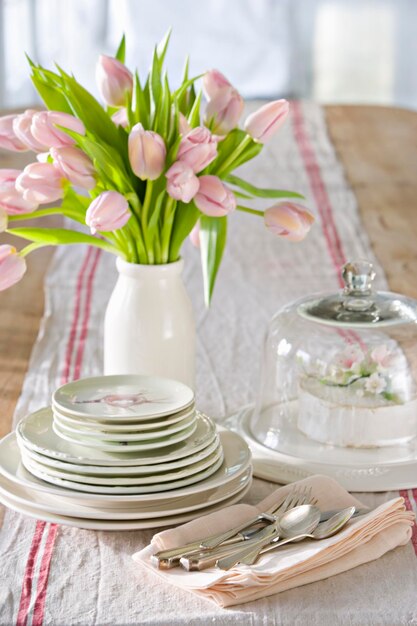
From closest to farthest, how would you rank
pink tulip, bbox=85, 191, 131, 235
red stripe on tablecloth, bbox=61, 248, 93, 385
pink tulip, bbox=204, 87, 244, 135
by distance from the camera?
pink tulip, bbox=85, 191, 131, 235
pink tulip, bbox=204, 87, 244, 135
red stripe on tablecloth, bbox=61, 248, 93, 385

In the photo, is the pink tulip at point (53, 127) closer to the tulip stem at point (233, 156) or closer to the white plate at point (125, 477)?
the tulip stem at point (233, 156)

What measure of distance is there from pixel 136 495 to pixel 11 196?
0.33 metres

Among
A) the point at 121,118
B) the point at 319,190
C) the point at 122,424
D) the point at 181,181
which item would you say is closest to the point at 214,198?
the point at 181,181

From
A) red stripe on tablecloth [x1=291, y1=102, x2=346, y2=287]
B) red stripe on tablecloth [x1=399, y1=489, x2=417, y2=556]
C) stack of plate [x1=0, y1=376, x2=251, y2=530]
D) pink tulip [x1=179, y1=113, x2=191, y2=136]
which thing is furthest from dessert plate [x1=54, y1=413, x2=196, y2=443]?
red stripe on tablecloth [x1=291, y1=102, x2=346, y2=287]

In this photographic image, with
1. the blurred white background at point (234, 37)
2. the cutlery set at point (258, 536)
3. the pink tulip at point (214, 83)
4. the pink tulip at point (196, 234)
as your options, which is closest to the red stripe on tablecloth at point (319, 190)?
the pink tulip at point (196, 234)

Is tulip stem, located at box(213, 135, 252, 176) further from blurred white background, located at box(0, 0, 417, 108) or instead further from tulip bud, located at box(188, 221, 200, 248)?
blurred white background, located at box(0, 0, 417, 108)

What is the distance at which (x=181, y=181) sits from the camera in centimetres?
97

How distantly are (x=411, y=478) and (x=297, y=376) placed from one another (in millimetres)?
163

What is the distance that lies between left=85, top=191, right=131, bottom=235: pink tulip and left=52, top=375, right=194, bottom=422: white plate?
14 centimetres

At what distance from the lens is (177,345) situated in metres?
1.08

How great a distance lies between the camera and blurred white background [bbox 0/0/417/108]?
16.8ft

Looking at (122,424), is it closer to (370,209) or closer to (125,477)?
(125,477)

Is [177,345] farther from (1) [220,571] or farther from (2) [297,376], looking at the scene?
(1) [220,571]

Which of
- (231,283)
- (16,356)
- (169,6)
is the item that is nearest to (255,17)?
(169,6)
